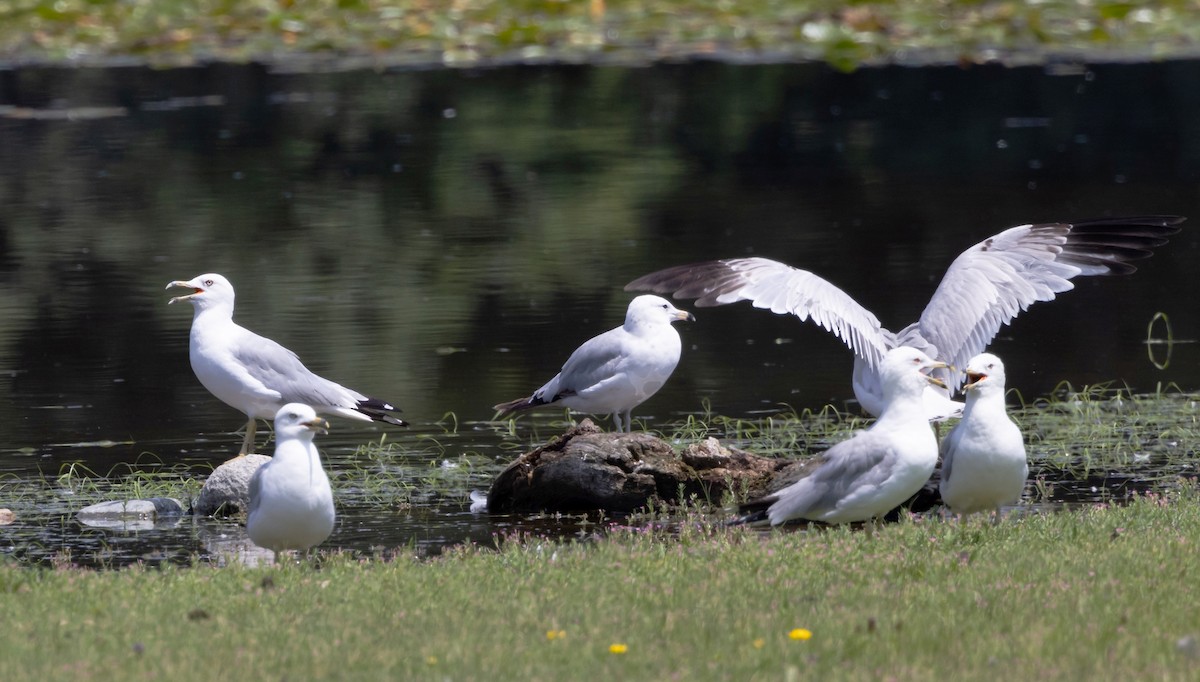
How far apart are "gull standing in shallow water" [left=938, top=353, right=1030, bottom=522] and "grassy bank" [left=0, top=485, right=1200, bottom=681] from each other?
0.22m

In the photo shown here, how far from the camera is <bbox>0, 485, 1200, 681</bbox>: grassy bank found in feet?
17.3

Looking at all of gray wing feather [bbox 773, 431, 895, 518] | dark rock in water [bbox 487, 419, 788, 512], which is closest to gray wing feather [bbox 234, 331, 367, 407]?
dark rock in water [bbox 487, 419, 788, 512]

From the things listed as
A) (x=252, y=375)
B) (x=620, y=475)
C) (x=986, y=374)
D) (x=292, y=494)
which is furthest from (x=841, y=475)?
(x=252, y=375)

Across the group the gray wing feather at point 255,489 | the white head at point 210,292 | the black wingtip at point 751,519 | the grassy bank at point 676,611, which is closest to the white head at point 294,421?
the gray wing feather at point 255,489

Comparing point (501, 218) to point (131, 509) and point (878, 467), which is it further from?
point (878, 467)

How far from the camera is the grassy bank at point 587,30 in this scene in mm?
28344

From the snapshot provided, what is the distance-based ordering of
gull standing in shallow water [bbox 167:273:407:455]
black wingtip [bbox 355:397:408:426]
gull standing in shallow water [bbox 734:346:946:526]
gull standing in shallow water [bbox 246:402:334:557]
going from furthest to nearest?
1. black wingtip [bbox 355:397:408:426]
2. gull standing in shallow water [bbox 167:273:407:455]
3. gull standing in shallow water [bbox 734:346:946:526]
4. gull standing in shallow water [bbox 246:402:334:557]

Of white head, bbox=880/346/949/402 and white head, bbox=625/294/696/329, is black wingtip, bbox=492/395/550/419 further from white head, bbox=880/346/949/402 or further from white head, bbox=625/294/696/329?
white head, bbox=880/346/949/402

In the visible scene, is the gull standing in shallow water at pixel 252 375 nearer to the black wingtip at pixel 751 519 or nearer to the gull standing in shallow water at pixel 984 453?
the black wingtip at pixel 751 519

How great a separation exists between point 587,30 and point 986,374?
75.4 feet

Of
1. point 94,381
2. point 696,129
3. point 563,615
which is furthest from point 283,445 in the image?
point 696,129

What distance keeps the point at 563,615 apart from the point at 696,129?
19.0 meters

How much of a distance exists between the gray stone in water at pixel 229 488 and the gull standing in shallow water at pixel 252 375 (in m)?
0.63

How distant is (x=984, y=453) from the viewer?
294 inches
